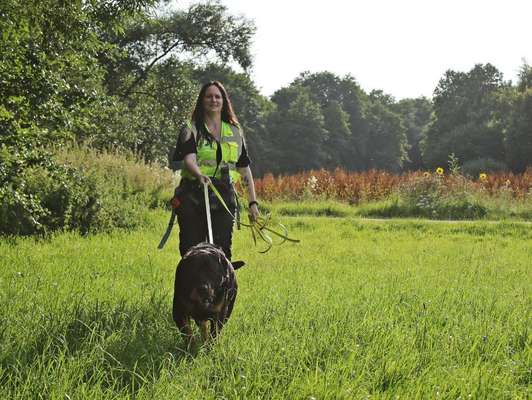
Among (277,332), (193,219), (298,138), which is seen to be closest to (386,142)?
(298,138)

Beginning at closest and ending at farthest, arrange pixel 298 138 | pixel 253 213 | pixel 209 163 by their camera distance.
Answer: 1. pixel 209 163
2. pixel 253 213
3. pixel 298 138

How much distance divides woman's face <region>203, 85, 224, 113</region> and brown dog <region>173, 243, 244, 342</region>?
4.43ft

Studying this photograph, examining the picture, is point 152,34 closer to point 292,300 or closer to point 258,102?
point 292,300

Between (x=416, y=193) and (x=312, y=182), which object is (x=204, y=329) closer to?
(x=416, y=193)

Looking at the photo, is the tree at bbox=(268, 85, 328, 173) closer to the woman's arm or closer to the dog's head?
the woman's arm

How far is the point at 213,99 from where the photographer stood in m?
4.36

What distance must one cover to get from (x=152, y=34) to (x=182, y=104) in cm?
527

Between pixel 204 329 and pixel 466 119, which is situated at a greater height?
pixel 466 119

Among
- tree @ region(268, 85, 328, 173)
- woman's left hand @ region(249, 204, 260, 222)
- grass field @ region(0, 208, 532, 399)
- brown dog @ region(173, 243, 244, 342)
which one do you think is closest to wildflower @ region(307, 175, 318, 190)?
grass field @ region(0, 208, 532, 399)

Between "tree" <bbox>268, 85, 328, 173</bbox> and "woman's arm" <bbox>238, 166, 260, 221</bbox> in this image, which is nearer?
"woman's arm" <bbox>238, 166, 260, 221</bbox>

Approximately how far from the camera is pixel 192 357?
3.29 m

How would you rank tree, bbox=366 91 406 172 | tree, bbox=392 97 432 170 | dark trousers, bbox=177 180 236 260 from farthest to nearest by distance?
tree, bbox=392 97 432 170 < tree, bbox=366 91 406 172 < dark trousers, bbox=177 180 236 260

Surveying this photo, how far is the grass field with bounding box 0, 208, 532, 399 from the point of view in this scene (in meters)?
2.91

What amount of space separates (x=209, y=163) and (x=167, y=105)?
2301 centimetres
